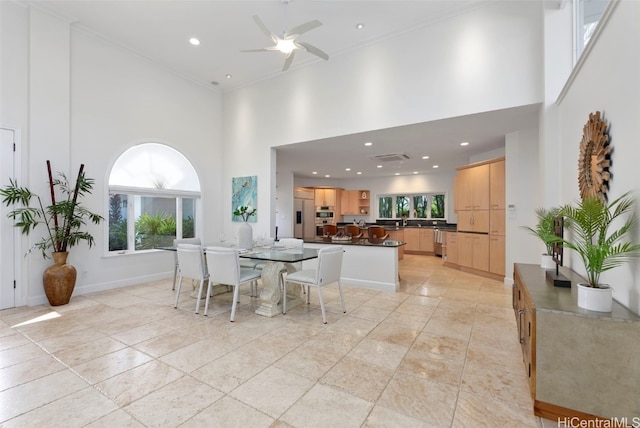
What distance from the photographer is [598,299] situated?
1613mm

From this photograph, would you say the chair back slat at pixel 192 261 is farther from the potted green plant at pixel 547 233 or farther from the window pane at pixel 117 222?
the potted green plant at pixel 547 233

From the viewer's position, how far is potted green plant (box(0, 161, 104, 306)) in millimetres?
3645

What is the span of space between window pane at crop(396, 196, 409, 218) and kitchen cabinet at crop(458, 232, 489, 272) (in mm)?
3902

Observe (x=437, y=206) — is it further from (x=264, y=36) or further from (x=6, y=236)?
(x=6, y=236)

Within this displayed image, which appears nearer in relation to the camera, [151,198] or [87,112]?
[87,112]

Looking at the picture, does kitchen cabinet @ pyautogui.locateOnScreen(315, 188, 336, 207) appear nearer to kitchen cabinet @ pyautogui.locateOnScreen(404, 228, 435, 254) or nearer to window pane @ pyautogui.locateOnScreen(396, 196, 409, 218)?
window pane @ pyautogui.locateOnScreen(396, 196, 409, 218)

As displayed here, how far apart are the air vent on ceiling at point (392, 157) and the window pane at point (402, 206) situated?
3409mm

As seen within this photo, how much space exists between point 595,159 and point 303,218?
27.0 ft

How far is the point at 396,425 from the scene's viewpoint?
167cm

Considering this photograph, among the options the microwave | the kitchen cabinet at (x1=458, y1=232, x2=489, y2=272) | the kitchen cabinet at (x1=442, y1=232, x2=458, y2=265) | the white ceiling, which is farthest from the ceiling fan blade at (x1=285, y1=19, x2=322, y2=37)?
the microwave

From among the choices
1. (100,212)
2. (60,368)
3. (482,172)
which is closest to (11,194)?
(100,212)

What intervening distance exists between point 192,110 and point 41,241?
3.49m

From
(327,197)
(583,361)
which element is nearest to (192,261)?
(583,361)

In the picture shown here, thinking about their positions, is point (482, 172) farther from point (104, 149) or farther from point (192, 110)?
point (104, 149)
